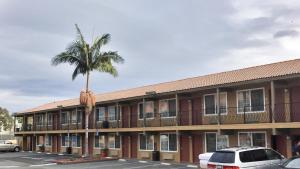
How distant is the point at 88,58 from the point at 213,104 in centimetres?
1141

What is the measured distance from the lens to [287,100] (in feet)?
77.4

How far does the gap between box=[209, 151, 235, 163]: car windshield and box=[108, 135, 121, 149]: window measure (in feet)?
68.0

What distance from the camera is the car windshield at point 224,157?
16953 millimetres

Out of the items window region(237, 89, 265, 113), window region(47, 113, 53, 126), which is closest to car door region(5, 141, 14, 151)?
window region(47, 113, 53, 126)

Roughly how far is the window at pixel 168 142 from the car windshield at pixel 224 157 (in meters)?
13.7

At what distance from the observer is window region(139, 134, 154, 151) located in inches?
1329

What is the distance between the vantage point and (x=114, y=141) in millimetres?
38281

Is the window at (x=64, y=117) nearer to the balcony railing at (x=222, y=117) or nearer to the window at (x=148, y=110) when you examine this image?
the balcony railing at (x=222, y=117)

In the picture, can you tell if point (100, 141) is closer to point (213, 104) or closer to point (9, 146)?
point (213, 104)

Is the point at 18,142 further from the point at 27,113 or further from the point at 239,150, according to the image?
the point at 239,150

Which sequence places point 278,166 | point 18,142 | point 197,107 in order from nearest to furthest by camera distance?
point 278,166 < point 197,107 < point 18,142

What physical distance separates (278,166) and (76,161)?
21.5 meters

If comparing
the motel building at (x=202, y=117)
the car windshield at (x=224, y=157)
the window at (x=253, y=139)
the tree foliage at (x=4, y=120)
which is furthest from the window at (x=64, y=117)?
the tree foliage at (x=4, y=120)

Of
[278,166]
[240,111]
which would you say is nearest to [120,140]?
[240,111]
